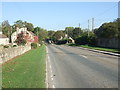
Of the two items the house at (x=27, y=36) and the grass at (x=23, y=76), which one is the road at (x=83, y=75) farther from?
the house at (x=27, y=36)

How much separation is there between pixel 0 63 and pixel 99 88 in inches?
429

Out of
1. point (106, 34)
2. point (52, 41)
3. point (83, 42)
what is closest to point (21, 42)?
point (106, 34)

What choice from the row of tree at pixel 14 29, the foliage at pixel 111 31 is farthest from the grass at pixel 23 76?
the row of tree at pixel 14 29

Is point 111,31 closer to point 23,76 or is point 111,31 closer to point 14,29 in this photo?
point 23,76

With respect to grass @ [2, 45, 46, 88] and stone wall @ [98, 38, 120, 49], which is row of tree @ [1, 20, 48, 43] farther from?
grass @ [2, 45, 46, 88]

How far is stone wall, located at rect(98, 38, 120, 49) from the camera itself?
4783 centimetres

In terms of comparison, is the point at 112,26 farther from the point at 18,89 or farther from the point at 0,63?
the point at 18,89

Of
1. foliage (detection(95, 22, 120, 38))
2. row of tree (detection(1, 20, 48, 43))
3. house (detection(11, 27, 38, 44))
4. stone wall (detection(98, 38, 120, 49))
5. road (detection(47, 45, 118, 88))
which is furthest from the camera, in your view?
row of tree (detection(1, 20, 48, 43))

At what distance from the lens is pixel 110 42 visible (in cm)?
5350

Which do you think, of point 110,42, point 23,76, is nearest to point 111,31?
point 110,42

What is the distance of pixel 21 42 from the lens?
55750 mm

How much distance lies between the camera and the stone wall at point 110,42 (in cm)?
4783

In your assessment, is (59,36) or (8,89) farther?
(59,36)

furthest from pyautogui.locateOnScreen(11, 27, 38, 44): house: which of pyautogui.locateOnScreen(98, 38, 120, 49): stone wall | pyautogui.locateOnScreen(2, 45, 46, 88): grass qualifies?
pyautogui.locateOnScreen(2, 45, 46, 88): grass
